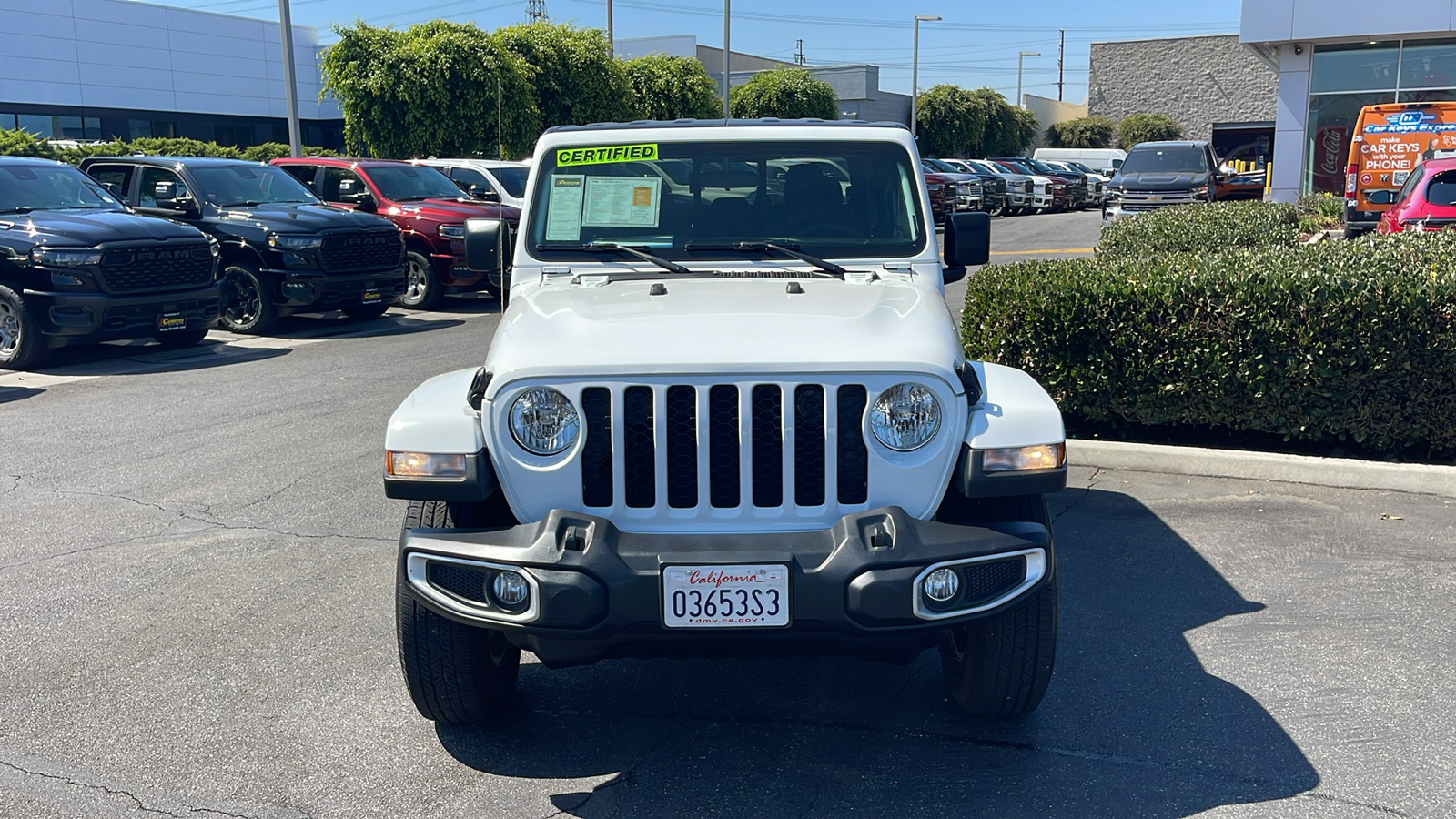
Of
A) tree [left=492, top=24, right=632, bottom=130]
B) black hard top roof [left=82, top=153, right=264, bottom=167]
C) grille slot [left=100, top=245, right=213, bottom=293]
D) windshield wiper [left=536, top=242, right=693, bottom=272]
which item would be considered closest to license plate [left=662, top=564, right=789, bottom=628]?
windshield wiper [left=536, top=242, right=693, bottom=272]

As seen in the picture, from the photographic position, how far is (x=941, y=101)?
58.5 meters

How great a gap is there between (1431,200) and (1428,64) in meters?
14.9

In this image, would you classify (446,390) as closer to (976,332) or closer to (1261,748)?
(1261,748)

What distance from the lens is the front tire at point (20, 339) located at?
36.6 feet

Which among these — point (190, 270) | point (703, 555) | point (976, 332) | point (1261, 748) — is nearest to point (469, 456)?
point (703, 555)

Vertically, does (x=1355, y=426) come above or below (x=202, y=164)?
below

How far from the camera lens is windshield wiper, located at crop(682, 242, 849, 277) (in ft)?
15.2

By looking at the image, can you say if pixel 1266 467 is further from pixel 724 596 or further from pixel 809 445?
pixel 724 596

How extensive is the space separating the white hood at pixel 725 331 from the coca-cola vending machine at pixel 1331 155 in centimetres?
2688

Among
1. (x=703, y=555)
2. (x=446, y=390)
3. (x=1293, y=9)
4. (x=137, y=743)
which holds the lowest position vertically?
(x=137, y=743)

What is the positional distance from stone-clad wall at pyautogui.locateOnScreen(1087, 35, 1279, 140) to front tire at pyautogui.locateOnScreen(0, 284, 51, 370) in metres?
57.4

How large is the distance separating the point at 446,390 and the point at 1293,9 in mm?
26718

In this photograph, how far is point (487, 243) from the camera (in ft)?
16.4

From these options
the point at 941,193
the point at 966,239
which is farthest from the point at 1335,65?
the point at 966,239
